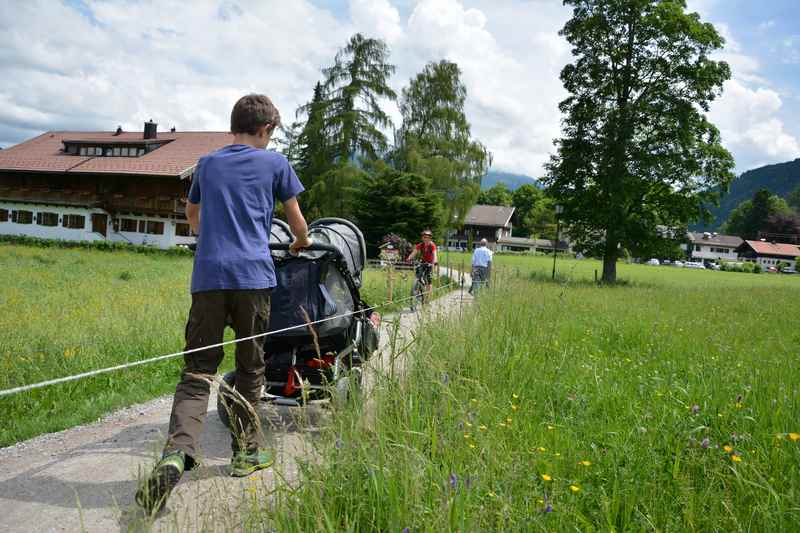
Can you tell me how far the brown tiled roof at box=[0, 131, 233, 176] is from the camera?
39.6 metres

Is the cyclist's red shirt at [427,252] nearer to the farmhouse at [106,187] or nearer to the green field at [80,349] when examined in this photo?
the green field at [80,349]

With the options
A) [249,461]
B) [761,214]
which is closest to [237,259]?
[249,461]

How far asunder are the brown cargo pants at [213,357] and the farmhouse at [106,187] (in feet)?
122

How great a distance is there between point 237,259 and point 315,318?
0.95 meters

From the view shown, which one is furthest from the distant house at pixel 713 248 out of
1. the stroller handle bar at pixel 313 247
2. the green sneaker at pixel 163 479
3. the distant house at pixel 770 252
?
the green sneaker at pixel 163 479

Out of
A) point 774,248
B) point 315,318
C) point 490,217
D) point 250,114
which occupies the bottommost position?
point 315,318

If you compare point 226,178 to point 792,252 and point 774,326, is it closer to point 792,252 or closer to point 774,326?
point 774,326

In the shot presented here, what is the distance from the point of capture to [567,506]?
273cm

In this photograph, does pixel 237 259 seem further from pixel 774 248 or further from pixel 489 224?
pixel 774 248

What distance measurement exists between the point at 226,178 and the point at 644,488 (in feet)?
9.35

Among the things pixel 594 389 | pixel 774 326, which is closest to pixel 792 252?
pixel 774 326

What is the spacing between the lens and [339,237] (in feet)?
15.4

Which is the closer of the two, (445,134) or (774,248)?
(445,134)

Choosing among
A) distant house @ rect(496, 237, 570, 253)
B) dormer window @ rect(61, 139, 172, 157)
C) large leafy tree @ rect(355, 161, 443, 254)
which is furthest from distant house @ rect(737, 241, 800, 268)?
dormer window @ rect(61, 139, 172, 157)
